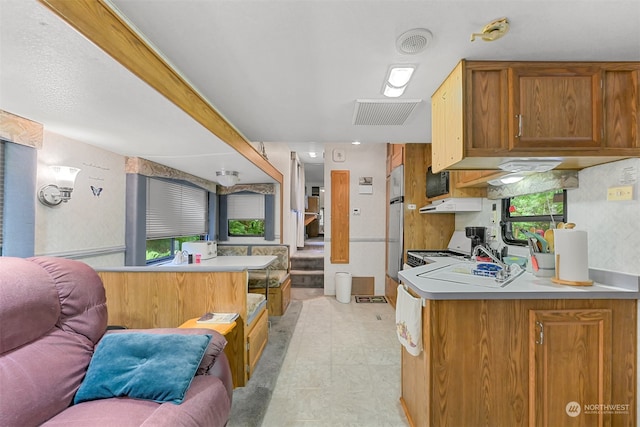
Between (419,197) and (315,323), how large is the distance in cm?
228

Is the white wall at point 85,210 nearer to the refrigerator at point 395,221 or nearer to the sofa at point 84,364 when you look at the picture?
the sofa at point 84,364

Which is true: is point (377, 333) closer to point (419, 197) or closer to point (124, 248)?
point (419, 197)

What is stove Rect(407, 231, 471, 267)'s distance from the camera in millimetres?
3197

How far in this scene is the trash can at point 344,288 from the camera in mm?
4230

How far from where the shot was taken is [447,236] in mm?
3732

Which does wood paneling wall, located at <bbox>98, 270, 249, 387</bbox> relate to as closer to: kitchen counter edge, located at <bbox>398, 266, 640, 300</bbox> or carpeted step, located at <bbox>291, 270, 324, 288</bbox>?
kitchen counter edge, located at <bbox>398, 266, 640, 300</bbox>

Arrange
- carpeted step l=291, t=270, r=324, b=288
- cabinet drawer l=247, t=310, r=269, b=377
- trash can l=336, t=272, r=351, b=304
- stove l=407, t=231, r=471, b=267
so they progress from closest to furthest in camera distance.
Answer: cabinet drawer l=247, t=310, r=269, b=377 < stove l=407, t=231, r=471, b=267 < trash can l=336, t=272, r=351, b=304 < carpeted step l=291, t=270, r=324, b=288

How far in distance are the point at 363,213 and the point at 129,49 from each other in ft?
13.0

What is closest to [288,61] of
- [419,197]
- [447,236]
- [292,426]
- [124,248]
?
[292,426]

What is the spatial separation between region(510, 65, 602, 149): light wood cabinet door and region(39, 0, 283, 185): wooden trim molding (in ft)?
6.39

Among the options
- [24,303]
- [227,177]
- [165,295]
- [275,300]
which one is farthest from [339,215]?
[24,303]

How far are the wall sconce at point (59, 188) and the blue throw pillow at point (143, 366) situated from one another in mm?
1274

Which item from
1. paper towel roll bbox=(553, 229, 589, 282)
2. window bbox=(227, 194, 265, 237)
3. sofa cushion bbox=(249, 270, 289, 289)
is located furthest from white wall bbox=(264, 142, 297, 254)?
paper towel roll bbox=(553, 229, 589, 282)

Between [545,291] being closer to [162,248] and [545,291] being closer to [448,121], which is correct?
[448,121]
